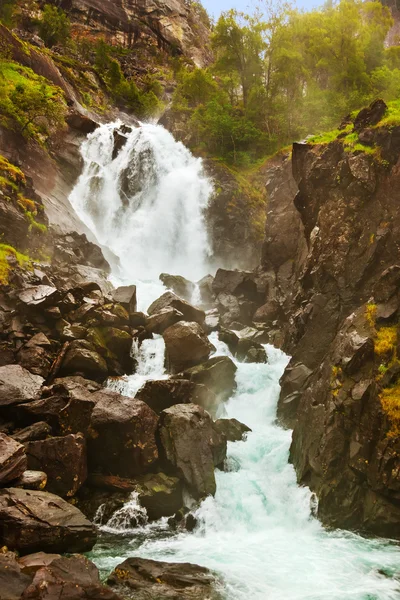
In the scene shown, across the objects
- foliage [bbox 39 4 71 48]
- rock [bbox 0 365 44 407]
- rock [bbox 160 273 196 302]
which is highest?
foliage [bbox 39 4 71 48]

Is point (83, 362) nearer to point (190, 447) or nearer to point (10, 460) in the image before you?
point (190, 447)

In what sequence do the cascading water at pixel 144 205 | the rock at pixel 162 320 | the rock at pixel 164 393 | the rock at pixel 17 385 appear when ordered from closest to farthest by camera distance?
the rock at pixel 17 385 < the rock at pixel 164 393 < the rock at pixel 162 320 < the cascading water at pixel 144 205

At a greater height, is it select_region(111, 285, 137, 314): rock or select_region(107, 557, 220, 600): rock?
select_region(111, 285, 137, 314): rock

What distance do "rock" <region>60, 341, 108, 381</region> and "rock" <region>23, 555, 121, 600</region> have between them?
35.5ft

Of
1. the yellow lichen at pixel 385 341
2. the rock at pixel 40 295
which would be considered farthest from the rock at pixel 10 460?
the yellow lichen at pixel 385 341

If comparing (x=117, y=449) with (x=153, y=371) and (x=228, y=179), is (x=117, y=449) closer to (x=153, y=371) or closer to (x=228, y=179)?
(x=153, y=371)

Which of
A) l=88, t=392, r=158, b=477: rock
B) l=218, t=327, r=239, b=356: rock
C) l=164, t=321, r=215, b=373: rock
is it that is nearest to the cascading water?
l=218, t=327, r=239, b=356: rock

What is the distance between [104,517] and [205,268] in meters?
27.4

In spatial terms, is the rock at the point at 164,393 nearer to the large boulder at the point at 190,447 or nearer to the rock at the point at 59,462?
the large boulder at the point at 190,447

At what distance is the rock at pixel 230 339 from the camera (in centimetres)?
2480

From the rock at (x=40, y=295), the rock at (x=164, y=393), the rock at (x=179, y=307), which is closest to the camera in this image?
the rock at (x=164, y=393)

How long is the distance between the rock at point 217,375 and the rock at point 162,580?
416 inches

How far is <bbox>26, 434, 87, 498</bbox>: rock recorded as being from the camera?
42.3 feet

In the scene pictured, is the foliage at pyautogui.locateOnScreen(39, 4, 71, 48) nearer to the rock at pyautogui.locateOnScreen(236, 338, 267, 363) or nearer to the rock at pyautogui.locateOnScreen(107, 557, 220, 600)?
the rock at pyautogui.locateOnScreen(236, 338, 267, 363)
